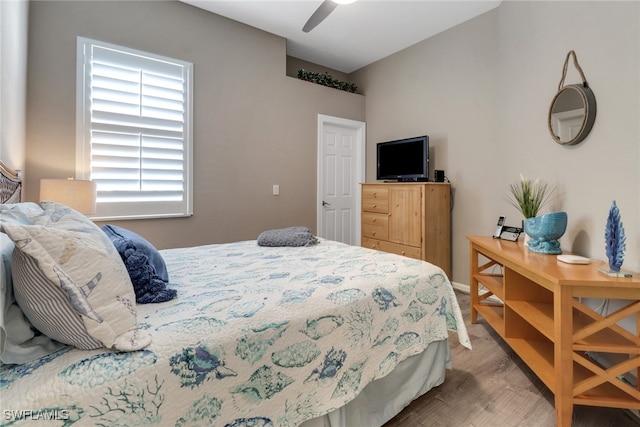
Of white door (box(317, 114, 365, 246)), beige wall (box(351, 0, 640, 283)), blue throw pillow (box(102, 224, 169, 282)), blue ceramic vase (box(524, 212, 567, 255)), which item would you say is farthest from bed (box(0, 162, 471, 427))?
white door (box(317, 114, 365, 246))

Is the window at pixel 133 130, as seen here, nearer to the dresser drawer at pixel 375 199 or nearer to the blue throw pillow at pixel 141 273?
the blue throw pillow at pixel 141 273

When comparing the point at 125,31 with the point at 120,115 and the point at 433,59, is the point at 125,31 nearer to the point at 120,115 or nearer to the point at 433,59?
the point at 120,115

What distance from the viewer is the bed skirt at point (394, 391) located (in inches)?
50.3

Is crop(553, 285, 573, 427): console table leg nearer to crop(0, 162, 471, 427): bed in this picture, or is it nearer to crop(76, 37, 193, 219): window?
crop(0, 162, 471, 427): bed

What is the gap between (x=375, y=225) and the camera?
376cm

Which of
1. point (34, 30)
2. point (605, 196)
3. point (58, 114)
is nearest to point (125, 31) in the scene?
point (34, 30)

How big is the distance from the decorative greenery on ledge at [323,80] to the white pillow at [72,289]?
3.61 metres

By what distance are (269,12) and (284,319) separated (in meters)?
3.21

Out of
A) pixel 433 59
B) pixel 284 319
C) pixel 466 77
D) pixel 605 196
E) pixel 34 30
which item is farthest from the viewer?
pixel 433 59

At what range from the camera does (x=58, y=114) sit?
8.07 ft

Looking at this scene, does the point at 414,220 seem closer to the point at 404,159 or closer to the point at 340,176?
the point at 404,159

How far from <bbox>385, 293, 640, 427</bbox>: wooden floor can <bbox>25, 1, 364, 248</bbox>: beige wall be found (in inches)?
96.4

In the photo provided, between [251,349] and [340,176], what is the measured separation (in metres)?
3.62

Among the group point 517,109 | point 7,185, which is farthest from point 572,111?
point 7,185
